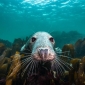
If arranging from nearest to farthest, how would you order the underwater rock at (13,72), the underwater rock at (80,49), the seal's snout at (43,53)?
1. the seal's snout at (43,53)
2. the underwater rock at (13,72)
3. the underwater rock at (80,49)

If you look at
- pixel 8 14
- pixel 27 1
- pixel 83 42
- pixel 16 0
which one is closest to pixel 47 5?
pixel 27 1

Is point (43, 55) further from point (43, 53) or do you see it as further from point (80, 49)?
point (80, 49)

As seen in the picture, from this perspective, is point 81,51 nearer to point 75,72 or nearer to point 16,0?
point 75,72

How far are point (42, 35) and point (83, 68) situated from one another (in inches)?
58.9

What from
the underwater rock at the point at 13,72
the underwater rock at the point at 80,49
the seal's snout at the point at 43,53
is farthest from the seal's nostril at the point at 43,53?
the underwater rock at the point at 80,49

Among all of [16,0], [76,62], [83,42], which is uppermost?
[16,0]

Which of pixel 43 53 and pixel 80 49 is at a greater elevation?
pixel 80 49

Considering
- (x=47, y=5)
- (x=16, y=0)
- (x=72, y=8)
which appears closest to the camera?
(x=16, y=0)

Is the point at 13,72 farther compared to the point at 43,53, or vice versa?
the point at 13,72

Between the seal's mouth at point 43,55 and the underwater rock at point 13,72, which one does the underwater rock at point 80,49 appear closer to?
the underwater rock at point 13,72

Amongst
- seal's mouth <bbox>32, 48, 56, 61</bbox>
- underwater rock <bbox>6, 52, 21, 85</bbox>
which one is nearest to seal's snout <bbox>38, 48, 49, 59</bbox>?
seal's mouth <bbox>32, 48, 56, 61</bbox>

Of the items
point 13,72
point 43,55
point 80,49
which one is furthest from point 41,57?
point 80,49

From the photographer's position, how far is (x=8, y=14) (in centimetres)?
4422

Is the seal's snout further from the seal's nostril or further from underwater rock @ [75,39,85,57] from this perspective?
underwater rock @ [75,39,85,57]
